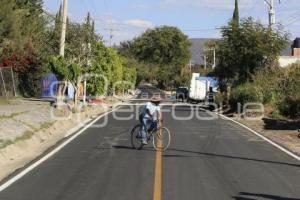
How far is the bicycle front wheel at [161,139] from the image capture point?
18.5 meters

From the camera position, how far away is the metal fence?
1797 inches

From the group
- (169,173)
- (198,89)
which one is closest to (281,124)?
(169,173)

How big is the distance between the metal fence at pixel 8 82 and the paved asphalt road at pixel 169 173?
2522 cm

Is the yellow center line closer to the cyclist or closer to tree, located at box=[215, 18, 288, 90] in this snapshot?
the cyclist

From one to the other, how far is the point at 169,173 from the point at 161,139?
17.2 feet

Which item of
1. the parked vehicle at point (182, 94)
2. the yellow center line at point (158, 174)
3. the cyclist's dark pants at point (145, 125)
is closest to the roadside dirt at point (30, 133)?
the cyclist's dark pants at point (145, 125)

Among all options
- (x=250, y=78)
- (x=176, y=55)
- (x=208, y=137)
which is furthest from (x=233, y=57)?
(x=176, y=55)

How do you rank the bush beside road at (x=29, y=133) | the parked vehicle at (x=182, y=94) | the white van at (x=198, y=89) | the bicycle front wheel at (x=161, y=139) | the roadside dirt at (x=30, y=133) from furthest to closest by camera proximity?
the parked vehicle at (x=182, y=94)
the white van at (x=198, y=89)
the bicycle front wheel at (x=161, y=139)
the bush beside road at (x=29, y=133)
the roadside dirt at (x=30, y=133)

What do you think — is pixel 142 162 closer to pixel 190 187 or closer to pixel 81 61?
pixel 190 187

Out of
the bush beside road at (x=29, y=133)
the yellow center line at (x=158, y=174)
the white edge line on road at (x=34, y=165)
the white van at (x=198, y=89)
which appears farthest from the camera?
the white van at (x=198, y=89)

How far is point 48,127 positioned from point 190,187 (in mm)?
13361

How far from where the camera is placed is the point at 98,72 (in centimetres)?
5066

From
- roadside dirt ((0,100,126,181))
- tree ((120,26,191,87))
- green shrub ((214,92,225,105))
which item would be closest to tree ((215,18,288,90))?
green shrub ((214,92,225,105))

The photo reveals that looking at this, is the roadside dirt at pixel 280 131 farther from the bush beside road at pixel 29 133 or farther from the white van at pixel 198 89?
the white van at pixel 198 89
